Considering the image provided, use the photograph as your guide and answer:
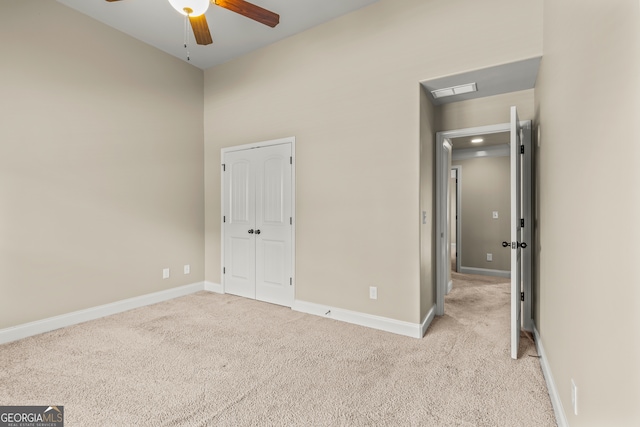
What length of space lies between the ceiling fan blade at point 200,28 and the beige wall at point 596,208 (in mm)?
2353

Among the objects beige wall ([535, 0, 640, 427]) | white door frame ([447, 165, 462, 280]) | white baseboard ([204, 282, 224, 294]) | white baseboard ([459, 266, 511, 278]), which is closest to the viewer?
beige wall ([535, 0, 640, 427])

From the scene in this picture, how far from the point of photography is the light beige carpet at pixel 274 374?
1.87m

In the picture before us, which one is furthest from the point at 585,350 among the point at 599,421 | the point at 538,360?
the point at 538,360

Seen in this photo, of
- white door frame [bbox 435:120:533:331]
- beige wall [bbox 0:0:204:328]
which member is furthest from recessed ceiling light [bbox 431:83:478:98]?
beige wall [bbox 0:0:204:328]

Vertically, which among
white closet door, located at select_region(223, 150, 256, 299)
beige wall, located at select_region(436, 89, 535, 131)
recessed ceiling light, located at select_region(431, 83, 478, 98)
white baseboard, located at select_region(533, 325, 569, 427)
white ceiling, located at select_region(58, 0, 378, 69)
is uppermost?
white ceiling, located at select_region(58, 0, 378, 69)

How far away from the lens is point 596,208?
1218mm

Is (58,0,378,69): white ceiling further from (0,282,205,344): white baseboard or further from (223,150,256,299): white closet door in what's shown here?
(0,282,205,344): white baseboard

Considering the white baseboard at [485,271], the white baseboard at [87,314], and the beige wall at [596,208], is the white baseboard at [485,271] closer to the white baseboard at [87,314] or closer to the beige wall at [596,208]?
the beige wall at [596,208]

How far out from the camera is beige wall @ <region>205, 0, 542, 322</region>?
2801 mm

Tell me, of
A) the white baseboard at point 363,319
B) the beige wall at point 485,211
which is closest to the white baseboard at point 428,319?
the white baseboard at point 363,319

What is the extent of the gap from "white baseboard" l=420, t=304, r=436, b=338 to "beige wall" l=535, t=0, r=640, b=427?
3.61 feet

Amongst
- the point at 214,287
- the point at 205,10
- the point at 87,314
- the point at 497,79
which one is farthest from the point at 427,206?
the point at 87,314

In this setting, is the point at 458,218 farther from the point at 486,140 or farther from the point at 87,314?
the point at 87,314

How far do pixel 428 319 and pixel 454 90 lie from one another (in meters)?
2.30
